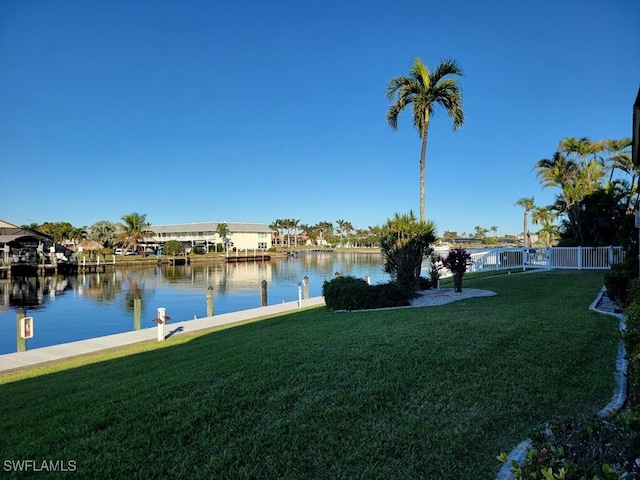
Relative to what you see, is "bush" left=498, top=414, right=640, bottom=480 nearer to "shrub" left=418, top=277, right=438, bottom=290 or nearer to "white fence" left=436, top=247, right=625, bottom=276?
"shrub" left=418, top=277, right=438, bottom=290

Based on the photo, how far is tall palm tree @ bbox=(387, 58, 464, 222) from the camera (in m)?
16.5

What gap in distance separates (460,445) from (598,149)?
36.3 m

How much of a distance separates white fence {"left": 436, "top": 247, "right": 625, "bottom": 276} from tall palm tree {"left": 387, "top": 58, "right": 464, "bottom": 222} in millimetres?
6278

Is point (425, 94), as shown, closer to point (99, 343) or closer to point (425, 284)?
point (425, 284)

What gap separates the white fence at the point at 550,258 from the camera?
1886 centimetres

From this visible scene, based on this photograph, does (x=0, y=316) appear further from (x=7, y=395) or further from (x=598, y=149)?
(x=598, y=149)

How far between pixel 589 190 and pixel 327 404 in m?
26.5

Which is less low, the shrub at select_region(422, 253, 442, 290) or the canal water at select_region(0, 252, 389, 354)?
the shrub at select_region(422, 253, 442, 290)

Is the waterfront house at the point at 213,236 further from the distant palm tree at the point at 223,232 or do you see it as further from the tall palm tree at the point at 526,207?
the tall palm tree at the point at 526,207

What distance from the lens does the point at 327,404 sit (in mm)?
4129

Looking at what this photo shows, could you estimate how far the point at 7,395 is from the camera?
21.3 ft

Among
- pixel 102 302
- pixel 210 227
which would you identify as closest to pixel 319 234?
pixel 210 227

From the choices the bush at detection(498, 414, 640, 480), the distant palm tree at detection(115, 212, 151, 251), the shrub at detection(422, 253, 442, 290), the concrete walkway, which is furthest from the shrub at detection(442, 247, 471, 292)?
the distant palm tree at detection(115, 212, 151, 251)

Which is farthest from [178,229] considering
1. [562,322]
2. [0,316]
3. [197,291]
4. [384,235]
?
[562,322]
